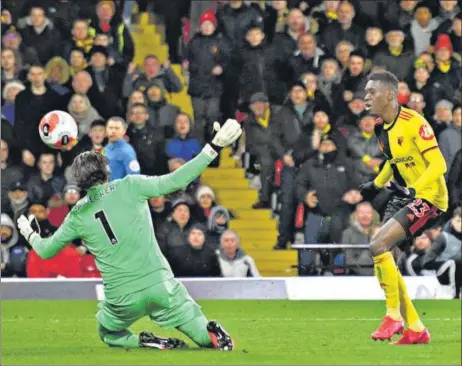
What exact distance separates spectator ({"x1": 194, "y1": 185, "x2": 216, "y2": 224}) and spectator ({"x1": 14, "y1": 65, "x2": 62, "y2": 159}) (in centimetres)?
224

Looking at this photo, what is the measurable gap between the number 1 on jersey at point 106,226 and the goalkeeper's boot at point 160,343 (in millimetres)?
961

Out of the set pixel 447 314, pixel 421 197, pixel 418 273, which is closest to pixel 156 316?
pixel 421 197

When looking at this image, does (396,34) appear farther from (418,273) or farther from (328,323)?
(328,323)

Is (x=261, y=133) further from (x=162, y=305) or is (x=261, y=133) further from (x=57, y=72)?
(x=162, y=305)

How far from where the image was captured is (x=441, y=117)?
819 inches

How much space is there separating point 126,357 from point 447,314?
17.6 ft

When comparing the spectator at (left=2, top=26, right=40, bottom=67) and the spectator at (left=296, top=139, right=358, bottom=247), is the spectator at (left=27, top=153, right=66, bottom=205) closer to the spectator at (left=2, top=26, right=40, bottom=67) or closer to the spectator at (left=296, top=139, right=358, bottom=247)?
the spectator at (left=2, top=26, right=40, bottom=67)

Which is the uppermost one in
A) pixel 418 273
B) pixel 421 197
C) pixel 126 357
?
pixel 421 197

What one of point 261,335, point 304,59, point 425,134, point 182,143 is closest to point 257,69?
point 304,59

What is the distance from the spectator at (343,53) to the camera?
21594mm

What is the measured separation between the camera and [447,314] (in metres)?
16.1

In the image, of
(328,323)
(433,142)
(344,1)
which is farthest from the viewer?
A: (344,1)

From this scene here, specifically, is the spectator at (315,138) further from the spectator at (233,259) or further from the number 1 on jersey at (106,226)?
the number 1 on jersey at (106,226)

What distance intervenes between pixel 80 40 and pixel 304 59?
3.19m
